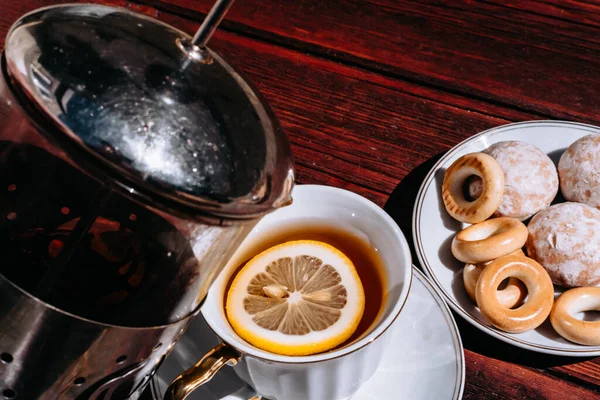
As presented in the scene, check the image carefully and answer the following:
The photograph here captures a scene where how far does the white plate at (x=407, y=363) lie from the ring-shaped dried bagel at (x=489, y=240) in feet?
0.26

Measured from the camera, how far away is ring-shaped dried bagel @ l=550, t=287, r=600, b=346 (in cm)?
62

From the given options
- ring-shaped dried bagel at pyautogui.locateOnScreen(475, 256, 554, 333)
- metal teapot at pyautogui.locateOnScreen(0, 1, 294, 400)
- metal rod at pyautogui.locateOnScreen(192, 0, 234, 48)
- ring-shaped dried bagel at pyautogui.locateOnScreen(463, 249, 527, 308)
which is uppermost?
metal rod at pyautogui.locateOnScreen(192, 0, 234, 48)

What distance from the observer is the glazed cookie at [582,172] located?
75 centimetres

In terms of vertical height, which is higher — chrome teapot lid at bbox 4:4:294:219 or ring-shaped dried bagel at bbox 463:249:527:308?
chrome teapot lid at bbox 4:4:294:219

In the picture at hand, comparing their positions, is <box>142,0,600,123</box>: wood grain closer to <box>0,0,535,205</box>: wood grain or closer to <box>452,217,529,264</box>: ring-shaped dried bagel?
<box>0,0,535,205</box>: wood grain

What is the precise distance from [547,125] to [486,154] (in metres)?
0.13

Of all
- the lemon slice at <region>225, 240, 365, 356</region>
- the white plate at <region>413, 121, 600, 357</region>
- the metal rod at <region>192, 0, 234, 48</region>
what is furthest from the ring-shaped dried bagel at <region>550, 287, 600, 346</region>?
the metal rod at <region>192, 0, 234, 48</region>

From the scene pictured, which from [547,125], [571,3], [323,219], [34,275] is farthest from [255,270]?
[571,3]

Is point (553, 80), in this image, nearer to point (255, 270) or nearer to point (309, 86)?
point (309, 86)

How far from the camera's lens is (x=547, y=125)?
826 mm

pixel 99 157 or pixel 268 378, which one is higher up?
pixel 99 157

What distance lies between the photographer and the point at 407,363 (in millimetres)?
602

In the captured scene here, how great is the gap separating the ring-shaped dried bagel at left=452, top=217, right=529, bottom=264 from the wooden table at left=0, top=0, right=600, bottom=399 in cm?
8

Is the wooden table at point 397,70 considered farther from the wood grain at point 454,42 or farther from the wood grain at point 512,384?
the wood grain at point 512,384
